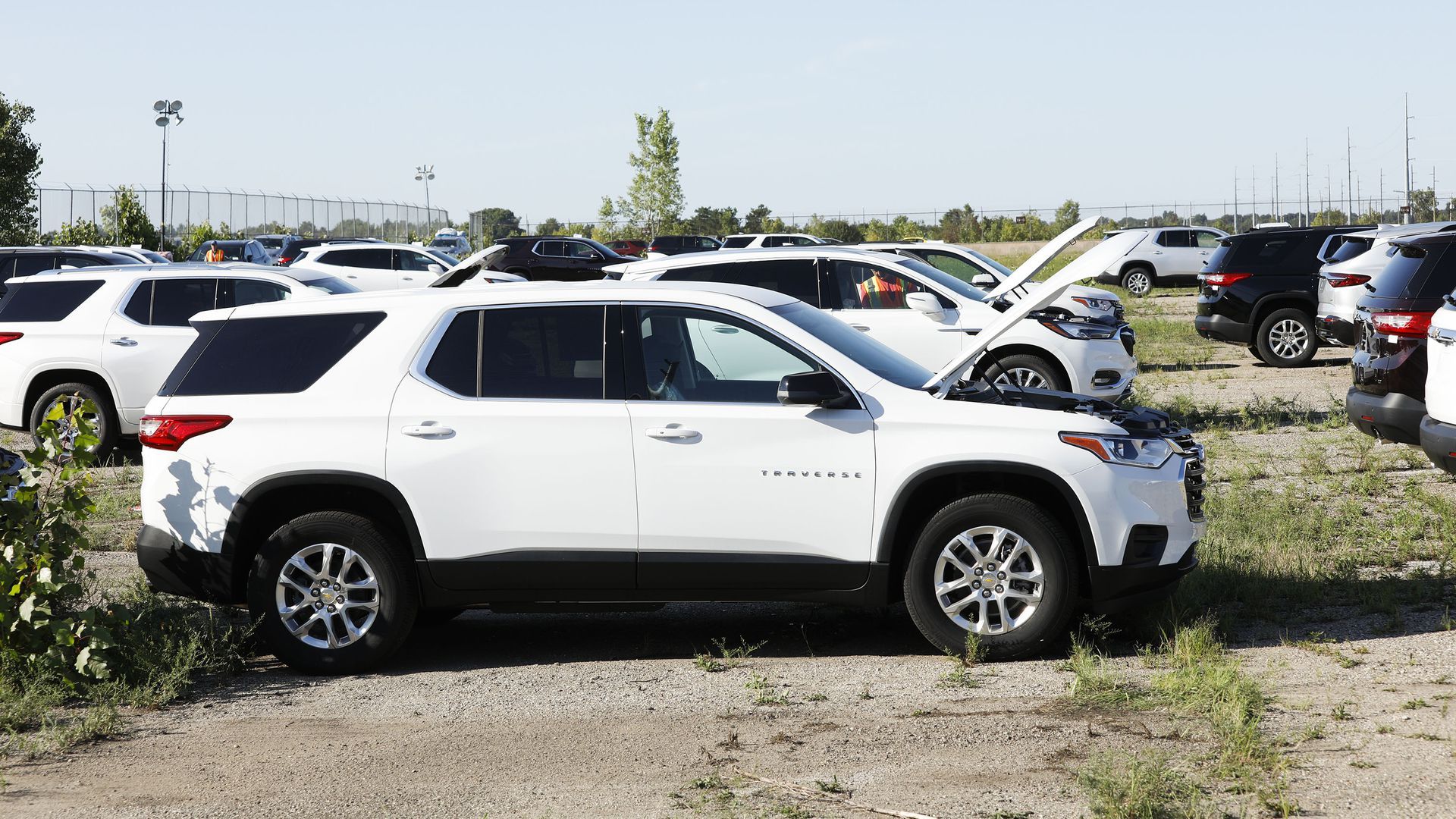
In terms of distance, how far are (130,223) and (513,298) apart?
45469 millimetres

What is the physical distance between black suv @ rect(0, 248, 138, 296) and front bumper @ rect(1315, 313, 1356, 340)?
53.1 ft

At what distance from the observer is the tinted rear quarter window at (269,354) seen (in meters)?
6.57

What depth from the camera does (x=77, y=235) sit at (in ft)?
153

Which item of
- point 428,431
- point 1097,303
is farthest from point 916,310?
point 428,431

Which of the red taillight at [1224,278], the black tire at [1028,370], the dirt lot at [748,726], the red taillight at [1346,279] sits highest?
the red taillight at [1224,278]

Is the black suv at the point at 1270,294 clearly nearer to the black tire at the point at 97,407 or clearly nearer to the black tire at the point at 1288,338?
the black tire at the point at 1288,338

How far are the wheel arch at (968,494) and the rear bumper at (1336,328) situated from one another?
32.9 ft

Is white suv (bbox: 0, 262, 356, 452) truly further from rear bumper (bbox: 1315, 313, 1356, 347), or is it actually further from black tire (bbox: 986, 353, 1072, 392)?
rear bumper (bbox: 1315, 313, 1356, 347)

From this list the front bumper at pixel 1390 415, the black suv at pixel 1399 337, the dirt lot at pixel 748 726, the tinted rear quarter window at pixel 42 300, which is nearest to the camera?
the dirt lot at pixel 748 726

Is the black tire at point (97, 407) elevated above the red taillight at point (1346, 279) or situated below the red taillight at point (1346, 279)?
below

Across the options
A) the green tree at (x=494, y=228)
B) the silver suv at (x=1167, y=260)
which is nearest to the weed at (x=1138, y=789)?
the silver suv at (x=1167, y=260)

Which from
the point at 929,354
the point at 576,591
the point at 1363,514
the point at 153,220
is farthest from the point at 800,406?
the point at 153,220

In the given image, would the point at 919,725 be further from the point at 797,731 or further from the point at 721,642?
the point at 721,642

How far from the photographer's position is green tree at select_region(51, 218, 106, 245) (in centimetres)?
4578
